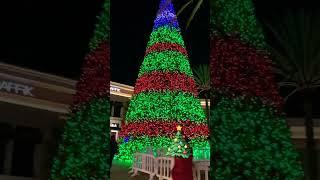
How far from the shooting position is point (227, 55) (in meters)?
10.9

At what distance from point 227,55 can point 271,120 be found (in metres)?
1.81

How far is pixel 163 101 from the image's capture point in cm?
1953

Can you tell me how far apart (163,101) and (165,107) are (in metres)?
0.26

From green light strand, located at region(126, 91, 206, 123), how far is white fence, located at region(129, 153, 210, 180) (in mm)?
2393

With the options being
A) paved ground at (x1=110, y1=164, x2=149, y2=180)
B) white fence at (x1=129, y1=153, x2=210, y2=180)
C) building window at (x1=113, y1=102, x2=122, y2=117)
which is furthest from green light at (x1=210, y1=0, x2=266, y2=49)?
building window at (x1=113, y1=102, x2=122, y2=117)

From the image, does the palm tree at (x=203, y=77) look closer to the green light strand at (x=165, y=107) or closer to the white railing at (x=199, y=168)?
the green light strand at (x=165, y=107)

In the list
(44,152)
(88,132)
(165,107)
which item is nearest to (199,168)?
(165,107)

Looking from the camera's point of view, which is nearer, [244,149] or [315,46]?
[244,149]

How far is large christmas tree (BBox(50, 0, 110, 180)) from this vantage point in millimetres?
11523

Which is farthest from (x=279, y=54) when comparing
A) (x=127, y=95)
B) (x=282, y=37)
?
(x=127, y=95)

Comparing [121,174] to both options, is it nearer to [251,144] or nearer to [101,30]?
[101,30]

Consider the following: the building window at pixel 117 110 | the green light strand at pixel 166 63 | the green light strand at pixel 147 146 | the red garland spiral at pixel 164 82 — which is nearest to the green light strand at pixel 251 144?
the green light strand at pixel 147 146

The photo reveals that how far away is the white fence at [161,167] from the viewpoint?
15.4m

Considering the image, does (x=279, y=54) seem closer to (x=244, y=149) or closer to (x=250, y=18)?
(x=250, y=18)
